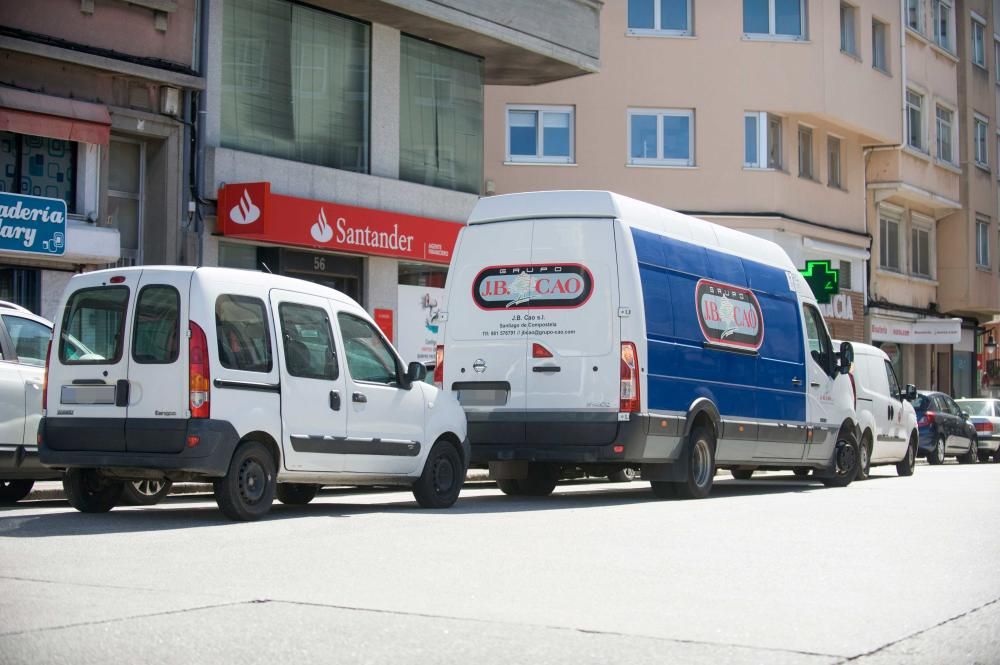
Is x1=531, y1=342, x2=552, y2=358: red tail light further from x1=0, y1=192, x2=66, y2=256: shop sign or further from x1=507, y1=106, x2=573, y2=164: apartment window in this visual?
x1=507, y1=106, x2=573, y2=164: apartment window

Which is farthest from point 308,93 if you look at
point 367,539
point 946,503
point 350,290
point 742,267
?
point 367,539

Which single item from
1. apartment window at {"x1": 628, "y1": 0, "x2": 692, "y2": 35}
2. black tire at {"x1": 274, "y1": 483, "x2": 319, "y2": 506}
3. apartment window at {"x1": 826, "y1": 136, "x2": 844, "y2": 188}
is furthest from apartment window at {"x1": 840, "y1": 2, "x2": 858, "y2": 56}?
black tire at {"x1": 274, "y1": 483, "x2": 319, "y2": 506}

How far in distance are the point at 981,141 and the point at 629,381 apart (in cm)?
3675

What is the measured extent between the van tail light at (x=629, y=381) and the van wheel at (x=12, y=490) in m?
5.59

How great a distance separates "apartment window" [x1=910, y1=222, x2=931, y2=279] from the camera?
4378cm

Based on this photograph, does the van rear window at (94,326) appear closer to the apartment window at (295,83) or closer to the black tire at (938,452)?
the apartment window at (295,83)

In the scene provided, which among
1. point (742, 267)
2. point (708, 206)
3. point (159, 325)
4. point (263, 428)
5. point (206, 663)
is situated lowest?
point (206, 663)

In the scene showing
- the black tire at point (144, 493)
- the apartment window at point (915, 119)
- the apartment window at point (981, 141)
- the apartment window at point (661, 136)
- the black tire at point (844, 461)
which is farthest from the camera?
the apartment window at point (981, 141)

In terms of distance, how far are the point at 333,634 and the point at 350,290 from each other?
18.5 metres

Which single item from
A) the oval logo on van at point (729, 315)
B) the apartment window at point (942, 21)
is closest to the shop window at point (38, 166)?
the oval logo on van at point (729, 315)

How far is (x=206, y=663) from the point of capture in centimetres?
556

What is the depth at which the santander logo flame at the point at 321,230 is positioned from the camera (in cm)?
2252

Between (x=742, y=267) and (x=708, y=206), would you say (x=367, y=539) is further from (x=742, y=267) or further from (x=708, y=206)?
(x=708, y=206)

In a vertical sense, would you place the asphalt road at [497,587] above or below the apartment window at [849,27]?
below
